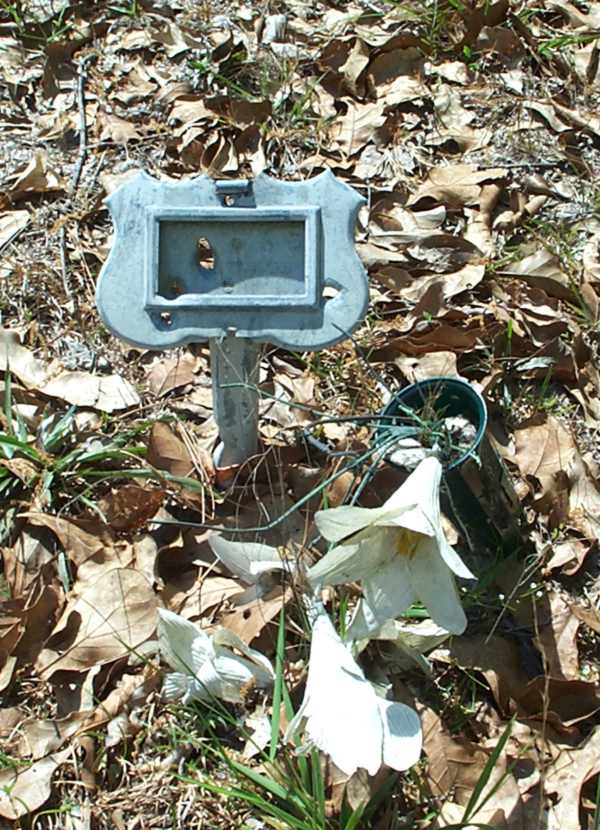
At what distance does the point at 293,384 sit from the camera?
8.34 ft

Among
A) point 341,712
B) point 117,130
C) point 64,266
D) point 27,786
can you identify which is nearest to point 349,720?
point 341,712

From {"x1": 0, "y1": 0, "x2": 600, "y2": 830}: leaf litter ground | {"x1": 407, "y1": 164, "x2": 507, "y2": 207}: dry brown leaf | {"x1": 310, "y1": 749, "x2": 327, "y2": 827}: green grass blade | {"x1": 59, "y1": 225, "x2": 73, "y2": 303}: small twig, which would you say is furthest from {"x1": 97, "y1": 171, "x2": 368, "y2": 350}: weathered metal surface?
{"x1": 407, "y1": 164, "x2": 507, "y2": 207}: dry brown leaf

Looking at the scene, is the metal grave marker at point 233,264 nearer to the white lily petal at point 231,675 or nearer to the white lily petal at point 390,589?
the white lily petal at point 390,589

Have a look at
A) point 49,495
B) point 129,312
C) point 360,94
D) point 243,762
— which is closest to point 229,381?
point 129,312

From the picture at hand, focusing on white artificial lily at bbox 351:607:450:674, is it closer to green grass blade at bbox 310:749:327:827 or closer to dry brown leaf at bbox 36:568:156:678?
green grass blade at bbox 310:749:327:827

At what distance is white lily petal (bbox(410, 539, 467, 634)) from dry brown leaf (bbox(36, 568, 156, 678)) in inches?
25.0

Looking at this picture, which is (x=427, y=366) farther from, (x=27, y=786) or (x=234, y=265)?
(x=27, y=786)

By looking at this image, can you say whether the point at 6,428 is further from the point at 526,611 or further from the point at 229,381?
the point at 526,611

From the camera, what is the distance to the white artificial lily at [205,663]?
6.25 ft

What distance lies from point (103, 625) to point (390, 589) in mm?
672

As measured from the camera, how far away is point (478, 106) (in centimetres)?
312

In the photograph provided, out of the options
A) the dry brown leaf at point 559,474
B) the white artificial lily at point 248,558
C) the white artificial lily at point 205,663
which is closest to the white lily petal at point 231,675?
the white artificial lily at point 205,663

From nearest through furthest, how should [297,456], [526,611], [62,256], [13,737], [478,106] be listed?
[13,737] < [526,611] < [297,456] < [62,256] < [478,106]

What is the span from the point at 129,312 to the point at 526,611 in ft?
3.36
